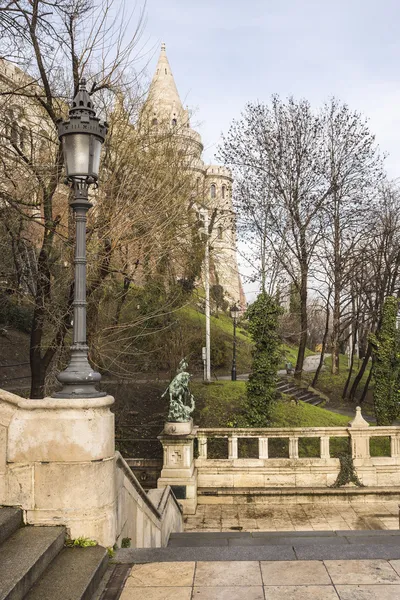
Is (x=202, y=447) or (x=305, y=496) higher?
(x=202, y=447)

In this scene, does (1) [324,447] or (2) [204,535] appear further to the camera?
(1) [324,447]

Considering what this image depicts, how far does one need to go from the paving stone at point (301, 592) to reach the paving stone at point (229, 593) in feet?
0.25

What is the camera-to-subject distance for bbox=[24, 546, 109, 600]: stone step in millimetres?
3605

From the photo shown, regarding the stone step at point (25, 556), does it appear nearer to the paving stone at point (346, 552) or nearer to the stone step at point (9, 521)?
the stone step at point (9, 521)

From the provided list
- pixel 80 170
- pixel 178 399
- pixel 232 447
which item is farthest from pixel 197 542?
pixel 80 170

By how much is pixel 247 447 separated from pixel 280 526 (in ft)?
13.8

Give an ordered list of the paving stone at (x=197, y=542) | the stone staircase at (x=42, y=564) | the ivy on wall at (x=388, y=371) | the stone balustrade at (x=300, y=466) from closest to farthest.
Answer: the stone staircase at (x=42, y=564) < the paving stone at (x=197, y=542) < the stone balustrade at (x=300, y=466) < the ivy on wall at (x=388, y=371)

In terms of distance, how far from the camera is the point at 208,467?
43.3ft

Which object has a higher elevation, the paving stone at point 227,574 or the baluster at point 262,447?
the paving stone at point 227,574

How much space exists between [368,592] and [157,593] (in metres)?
1.61

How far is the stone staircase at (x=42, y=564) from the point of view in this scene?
3.54 metres

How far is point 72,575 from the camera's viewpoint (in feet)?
12.8

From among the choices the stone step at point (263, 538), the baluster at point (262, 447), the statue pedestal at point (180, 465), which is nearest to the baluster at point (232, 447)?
the baluster at point (262, 447)

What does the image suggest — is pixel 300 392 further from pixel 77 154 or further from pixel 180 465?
pixel 77 154
